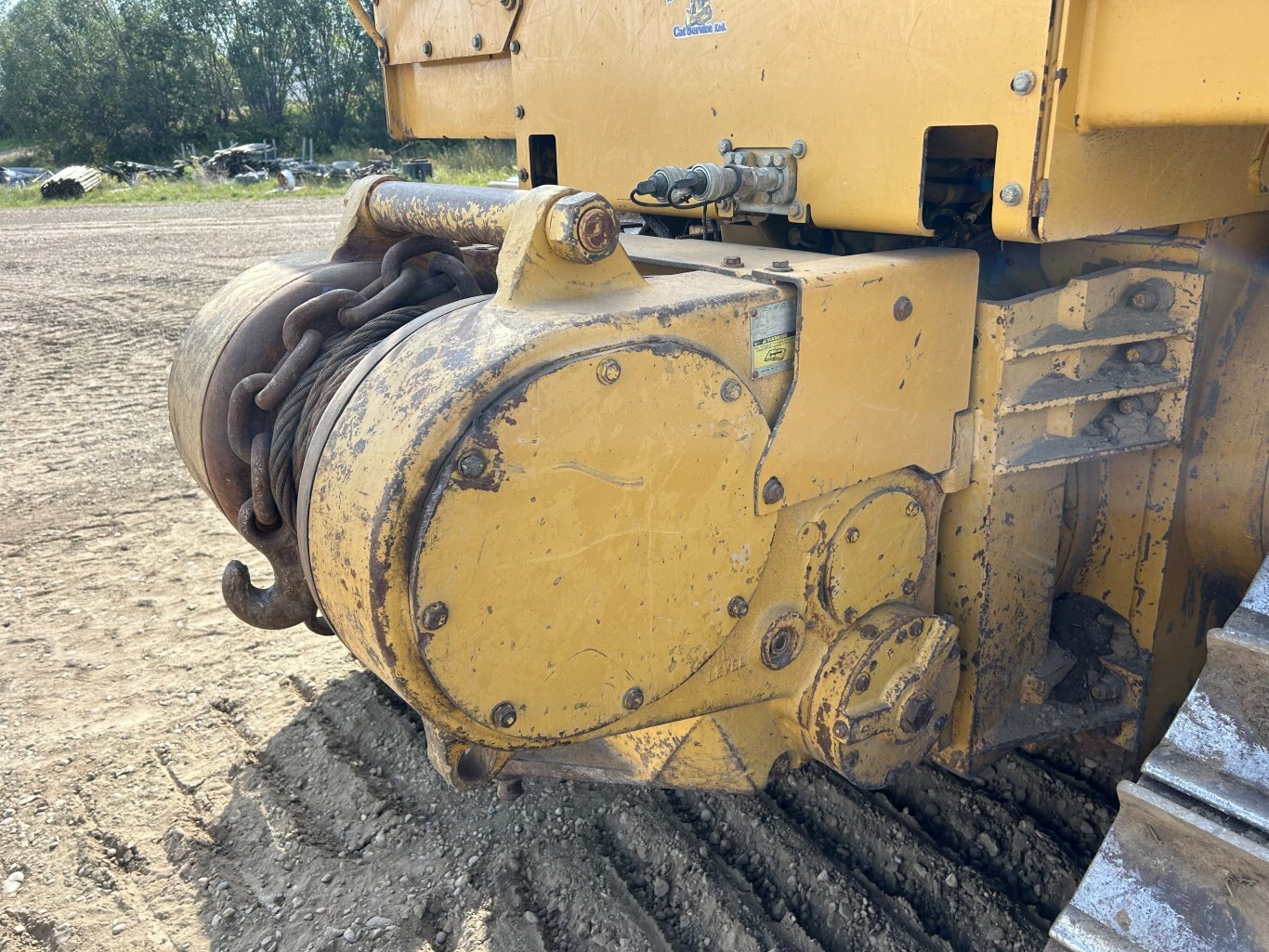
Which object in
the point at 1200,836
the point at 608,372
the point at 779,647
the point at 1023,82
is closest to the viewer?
the point at 1200,836

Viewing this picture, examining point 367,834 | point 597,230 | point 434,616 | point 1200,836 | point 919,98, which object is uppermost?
point 919,98

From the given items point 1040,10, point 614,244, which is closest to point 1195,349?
point 1040,10

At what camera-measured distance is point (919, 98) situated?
5.94 feet

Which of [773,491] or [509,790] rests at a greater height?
[773,491]

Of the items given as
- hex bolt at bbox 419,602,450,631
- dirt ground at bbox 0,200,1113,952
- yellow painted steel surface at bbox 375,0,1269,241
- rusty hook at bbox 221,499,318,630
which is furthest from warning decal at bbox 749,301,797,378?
dirt ground at bbox 0,200,1113,952

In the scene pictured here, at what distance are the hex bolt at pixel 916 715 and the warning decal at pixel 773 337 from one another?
735mm

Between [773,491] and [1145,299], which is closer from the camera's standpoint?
[773,491]

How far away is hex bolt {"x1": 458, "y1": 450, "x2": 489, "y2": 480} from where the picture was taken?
56.5 inches

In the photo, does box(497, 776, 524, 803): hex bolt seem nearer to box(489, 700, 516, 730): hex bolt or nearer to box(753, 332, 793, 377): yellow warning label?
box(489, 700, 516, 730): hex bolt

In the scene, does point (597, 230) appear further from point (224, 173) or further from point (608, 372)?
point (224, 173)

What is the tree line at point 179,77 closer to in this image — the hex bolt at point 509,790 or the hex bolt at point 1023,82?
the hex bolt at point 509,790

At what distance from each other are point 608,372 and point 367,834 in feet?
4.97

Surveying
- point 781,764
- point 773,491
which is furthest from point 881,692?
point 773,491

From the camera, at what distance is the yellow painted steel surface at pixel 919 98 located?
161 cm
